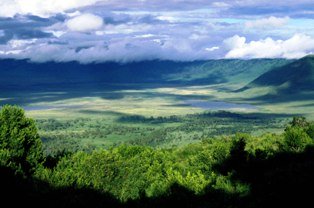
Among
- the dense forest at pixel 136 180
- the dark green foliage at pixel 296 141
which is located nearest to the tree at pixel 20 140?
the dense forest at pixel 136 180

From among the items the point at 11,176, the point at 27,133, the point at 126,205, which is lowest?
the point at 126,205

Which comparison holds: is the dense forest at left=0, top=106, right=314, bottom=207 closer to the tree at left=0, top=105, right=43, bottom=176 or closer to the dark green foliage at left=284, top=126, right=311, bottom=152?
the tree at left=0, top=105, right=43, bottom=176

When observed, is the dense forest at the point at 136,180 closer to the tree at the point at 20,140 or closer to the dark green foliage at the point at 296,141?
the tree at the point at 20,140

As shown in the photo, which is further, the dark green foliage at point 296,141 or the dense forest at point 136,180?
the dark green foliage at point 296,141

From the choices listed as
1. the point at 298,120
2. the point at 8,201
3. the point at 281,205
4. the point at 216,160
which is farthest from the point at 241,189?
the point at 298,120

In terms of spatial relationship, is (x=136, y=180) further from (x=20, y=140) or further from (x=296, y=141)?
(x=296, y=141)

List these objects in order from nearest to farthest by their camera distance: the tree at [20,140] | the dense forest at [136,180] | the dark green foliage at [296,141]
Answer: the dense forest at [136,180] → the tree at [20,140] → the dark green foliage at [296,141]

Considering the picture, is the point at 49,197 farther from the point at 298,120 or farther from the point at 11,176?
the point at 298,120

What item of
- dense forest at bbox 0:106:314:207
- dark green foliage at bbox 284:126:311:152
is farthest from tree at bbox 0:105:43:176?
dark green foliage at bbox 284:126:311:152
